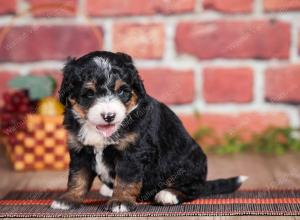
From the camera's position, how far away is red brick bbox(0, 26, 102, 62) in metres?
3.71

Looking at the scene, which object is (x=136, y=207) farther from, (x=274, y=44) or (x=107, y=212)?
(x=274, y=44)

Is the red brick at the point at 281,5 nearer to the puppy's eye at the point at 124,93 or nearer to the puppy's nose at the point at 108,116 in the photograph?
the puppy's eye at the point at 124,93

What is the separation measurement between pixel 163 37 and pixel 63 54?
1.93 feet

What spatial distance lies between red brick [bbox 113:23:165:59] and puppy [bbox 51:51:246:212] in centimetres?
115

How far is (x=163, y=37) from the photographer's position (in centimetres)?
362

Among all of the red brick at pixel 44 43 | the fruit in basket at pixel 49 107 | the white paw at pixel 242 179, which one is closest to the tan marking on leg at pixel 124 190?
the white paw at pixel 242 179

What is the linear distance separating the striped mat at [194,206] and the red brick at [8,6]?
141 cm

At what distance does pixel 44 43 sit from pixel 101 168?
154cm

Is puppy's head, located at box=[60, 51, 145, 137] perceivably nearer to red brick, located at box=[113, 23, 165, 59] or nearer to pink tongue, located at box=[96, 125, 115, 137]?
pink tongue, located at box=[96, 125, 115, 137]

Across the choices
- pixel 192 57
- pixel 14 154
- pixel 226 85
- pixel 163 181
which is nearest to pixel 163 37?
pixel 192 57

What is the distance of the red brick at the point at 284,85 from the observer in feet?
11.9

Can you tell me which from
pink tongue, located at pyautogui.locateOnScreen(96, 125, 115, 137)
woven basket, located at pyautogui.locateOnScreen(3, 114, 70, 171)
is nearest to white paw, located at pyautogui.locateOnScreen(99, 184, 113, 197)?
pink tongue, located at pyautogui.locateOnScreen(96, 125, 115, 137)

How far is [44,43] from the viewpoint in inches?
147

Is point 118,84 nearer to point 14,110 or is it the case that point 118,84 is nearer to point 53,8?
point 14,110
